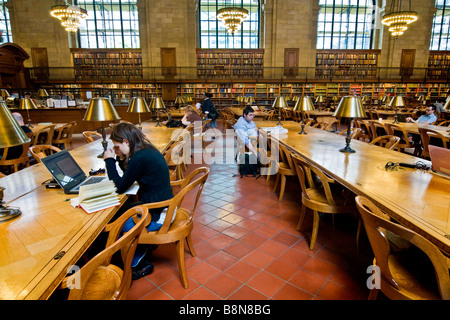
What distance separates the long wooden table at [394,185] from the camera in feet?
4.39

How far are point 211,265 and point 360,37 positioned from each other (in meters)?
17.3

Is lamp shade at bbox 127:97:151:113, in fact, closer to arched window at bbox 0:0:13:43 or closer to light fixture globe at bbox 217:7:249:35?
light fixture globe at bbox 217:7:249:35

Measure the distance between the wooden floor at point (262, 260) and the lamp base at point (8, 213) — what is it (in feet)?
2.78

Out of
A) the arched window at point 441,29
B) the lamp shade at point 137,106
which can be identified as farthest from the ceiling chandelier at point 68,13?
the arched window at point 441,29

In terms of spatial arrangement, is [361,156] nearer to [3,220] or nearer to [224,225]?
[224,225]

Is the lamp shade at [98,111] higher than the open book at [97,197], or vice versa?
the lamp shade at [98,111]

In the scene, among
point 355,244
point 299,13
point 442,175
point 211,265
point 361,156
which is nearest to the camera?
point 442,175

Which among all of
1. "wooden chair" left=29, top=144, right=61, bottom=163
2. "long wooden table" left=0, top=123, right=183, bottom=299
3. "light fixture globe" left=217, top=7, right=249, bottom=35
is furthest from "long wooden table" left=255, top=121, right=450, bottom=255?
"light fixture globe" left=217, top=7, right=249, bottom=35

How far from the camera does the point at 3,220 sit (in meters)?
1.38

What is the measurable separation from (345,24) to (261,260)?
17.0m

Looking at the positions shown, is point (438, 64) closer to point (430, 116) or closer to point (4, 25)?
point (430, 116)

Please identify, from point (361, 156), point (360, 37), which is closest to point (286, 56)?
point (360, 37)

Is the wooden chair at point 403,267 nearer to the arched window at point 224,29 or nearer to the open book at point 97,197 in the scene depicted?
the open book at point 97,197
